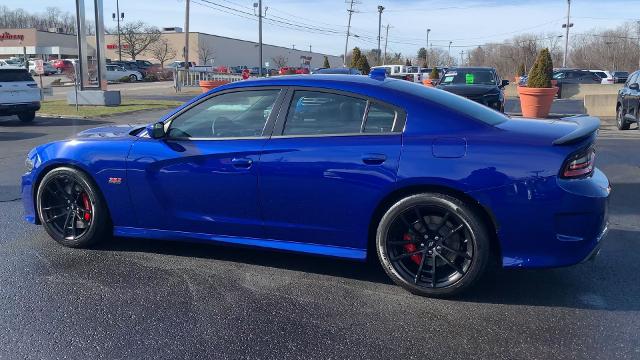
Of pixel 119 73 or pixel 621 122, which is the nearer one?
pixel 621 122

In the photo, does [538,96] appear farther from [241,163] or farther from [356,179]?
[241,163]

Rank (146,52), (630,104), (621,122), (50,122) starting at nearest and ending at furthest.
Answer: (630,104) → (621,122) → (50,122) → (146,52)

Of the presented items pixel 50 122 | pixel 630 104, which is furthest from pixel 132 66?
pixel 630 104

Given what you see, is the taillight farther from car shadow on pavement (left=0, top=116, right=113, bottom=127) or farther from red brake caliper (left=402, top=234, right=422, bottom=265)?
car shadow on pavement (left=0, top=116, right=113, bottom=127)

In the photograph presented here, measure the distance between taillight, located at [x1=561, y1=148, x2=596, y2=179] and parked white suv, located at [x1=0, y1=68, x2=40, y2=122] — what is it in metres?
16.6

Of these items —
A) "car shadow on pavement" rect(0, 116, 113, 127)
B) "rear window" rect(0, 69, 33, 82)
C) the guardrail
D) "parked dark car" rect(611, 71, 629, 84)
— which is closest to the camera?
"rear window" rect(0, 69, 33, 82)

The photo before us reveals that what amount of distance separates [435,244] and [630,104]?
12.1 metres

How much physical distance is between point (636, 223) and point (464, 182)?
3.08 meters

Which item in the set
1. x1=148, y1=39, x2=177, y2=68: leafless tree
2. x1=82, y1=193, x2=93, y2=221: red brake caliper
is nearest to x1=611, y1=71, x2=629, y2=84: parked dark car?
x1=82, y1=193, x2=93, y2=221: red brake caliper

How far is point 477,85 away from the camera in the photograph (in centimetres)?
1499

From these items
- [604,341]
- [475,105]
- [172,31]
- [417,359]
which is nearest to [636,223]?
[475,105]

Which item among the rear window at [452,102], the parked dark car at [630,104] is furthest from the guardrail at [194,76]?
the rear window at [452,102]

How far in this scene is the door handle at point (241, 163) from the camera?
13.8 ft

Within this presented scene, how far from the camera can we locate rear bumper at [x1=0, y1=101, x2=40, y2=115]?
53.2ft
